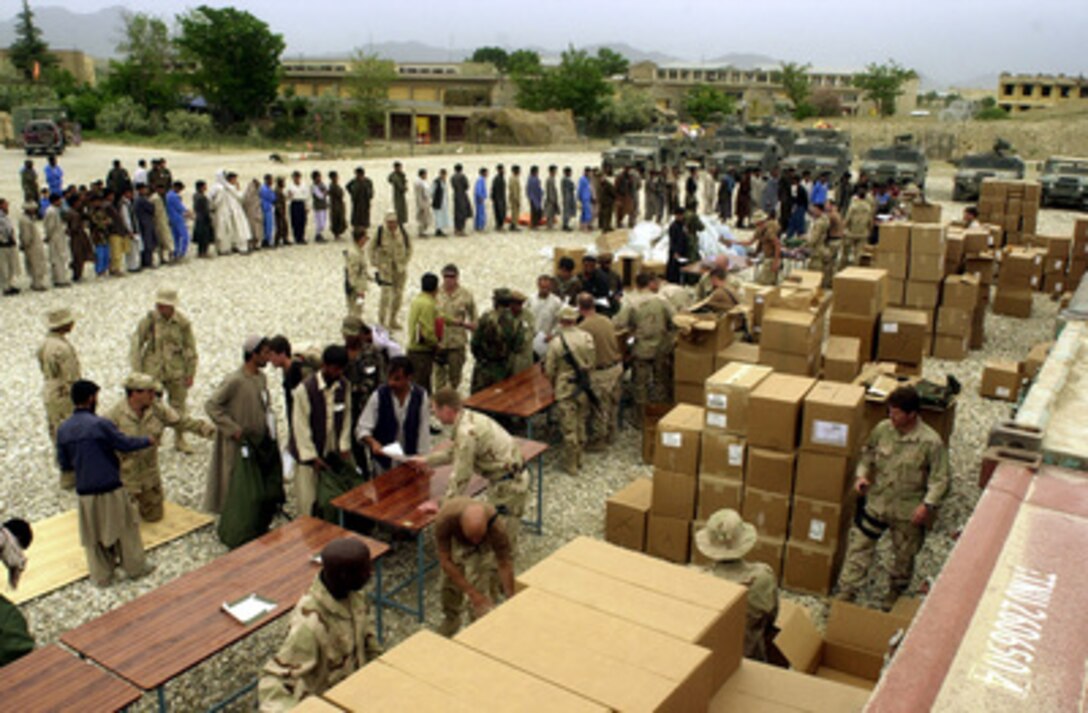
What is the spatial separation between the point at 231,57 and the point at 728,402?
2098 inches

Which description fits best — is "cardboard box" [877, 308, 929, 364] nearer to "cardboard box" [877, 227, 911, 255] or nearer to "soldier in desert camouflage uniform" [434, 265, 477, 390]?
"cardboard box" [877, 227, 911, 255]

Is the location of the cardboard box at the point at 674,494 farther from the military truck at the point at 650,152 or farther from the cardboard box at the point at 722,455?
the military truck at the point at 650,152

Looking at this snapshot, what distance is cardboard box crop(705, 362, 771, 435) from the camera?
664cm

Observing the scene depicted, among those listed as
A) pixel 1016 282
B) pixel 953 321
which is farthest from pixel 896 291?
pixel 1016 282

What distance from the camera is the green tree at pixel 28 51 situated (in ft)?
210

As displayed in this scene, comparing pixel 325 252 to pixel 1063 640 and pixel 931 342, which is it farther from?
pixel 1063 640

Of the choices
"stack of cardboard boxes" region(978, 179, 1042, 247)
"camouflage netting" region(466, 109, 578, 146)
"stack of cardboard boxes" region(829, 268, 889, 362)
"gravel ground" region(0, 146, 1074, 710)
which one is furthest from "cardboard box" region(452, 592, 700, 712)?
"camouflage netting" region(466, 109, 578, 146)

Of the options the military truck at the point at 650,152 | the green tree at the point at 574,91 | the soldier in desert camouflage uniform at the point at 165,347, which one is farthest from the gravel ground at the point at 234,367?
the green tree at the point at 574,91

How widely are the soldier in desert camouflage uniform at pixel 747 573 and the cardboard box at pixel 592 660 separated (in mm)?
1714

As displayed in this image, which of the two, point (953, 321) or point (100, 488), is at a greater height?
point (953, 321)

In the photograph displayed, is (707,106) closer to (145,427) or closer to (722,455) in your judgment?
(722,455)

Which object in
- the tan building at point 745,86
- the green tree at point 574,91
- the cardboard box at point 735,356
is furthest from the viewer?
the tan building at point 745,86

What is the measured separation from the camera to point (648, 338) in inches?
363

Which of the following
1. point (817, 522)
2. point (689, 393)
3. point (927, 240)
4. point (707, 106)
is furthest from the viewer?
point (707, 106)
